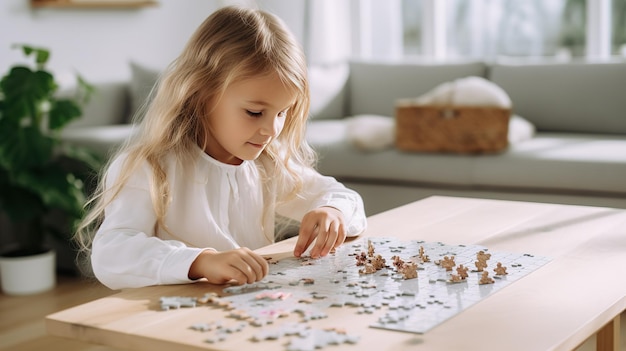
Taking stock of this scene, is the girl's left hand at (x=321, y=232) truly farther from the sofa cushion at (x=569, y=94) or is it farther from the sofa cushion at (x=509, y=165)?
the sofa cushion at (x=569, y=94)

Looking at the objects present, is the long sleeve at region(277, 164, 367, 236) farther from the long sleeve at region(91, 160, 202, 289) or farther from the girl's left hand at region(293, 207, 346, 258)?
the long sleeve at region(91, 160, 202, 289)

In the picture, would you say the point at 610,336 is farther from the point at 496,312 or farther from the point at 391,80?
the point at 391,80

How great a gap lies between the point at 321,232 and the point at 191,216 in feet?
0.92

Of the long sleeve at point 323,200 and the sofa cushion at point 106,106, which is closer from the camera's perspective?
the long sleeve at point 323,200

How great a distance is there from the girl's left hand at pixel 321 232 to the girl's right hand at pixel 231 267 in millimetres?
196

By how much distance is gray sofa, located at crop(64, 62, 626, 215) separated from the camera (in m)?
3.28

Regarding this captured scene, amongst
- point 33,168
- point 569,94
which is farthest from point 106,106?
point 569,94

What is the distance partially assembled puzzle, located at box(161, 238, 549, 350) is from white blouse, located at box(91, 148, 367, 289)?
14 cm

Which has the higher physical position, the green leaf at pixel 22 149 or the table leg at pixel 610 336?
the green leaf at pixel 22 149

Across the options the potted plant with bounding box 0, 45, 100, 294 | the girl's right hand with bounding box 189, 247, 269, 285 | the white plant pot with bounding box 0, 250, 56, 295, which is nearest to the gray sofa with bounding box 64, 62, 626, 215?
the potted plant with bounding box 0, 45, 100, 294

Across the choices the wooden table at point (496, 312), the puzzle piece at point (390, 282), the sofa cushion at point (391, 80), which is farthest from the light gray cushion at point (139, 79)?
the puzzle piece at point (390, 282)

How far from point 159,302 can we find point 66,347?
1.68 m

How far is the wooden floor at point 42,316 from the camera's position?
9.03 feet

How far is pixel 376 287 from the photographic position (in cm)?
124
